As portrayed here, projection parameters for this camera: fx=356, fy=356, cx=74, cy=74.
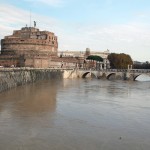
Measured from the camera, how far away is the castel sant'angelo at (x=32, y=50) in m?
54.4

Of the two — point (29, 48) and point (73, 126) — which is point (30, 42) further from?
point (73, 126)

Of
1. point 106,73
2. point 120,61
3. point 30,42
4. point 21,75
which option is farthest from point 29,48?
point 21,75

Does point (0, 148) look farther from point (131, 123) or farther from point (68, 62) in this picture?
point (68, 62)

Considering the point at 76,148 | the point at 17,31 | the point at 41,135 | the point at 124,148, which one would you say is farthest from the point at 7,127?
the point at 17,31

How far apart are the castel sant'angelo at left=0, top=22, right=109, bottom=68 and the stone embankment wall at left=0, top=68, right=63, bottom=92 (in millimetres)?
3440

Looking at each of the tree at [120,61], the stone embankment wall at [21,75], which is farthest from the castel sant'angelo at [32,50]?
the tree at [120,61]

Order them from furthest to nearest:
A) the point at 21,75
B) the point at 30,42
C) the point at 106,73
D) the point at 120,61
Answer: the point at 120,61, the point at 30,42, the point at 106,73, the point at 21,75

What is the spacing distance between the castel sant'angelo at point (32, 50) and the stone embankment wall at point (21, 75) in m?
3.44

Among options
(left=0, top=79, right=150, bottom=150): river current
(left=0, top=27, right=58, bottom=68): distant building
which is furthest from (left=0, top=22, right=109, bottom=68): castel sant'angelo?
(left=0, top=79, right=150, bottom=150): river current

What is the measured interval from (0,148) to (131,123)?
652cm

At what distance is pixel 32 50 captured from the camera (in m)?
64.2

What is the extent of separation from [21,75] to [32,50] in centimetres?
2651

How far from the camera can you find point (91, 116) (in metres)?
17.4

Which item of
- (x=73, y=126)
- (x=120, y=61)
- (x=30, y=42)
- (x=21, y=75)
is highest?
(x=30, y=42)
